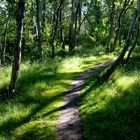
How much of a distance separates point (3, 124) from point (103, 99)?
12.9 ft

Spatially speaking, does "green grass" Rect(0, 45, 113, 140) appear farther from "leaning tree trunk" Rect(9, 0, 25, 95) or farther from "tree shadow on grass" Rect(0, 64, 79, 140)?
"leaning tree trunk" Rect(9, 0, 25, 95)

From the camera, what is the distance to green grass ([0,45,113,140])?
10.1m

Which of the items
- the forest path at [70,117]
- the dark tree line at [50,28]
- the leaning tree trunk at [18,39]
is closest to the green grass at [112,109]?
the forest path at [70,117]

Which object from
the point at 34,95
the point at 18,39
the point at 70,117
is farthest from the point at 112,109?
the point at 18,39

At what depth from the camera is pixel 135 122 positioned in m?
9.97

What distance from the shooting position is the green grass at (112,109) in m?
9.51

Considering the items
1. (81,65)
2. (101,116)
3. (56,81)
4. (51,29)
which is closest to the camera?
(101,116)

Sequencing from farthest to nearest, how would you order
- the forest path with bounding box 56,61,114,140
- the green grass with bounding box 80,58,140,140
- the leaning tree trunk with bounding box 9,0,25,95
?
the leaning tree trunk with bounding box 9,0,25,95
the forest path with bounding box 56,61,114,140
the green grass with bounding box 80,58,140,140

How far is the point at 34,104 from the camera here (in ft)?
40.1

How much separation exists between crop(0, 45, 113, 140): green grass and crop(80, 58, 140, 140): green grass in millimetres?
1148

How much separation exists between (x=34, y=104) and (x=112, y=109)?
10.2 ft

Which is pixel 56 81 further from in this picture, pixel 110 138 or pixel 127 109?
pixel 110 138

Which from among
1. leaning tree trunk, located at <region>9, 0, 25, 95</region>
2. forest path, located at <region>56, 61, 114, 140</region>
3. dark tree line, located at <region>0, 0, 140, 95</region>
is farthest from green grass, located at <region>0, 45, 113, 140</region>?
dark tree line, located at <region>0, 0, 140, 95</region>

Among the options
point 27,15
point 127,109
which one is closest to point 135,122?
point 127,109
